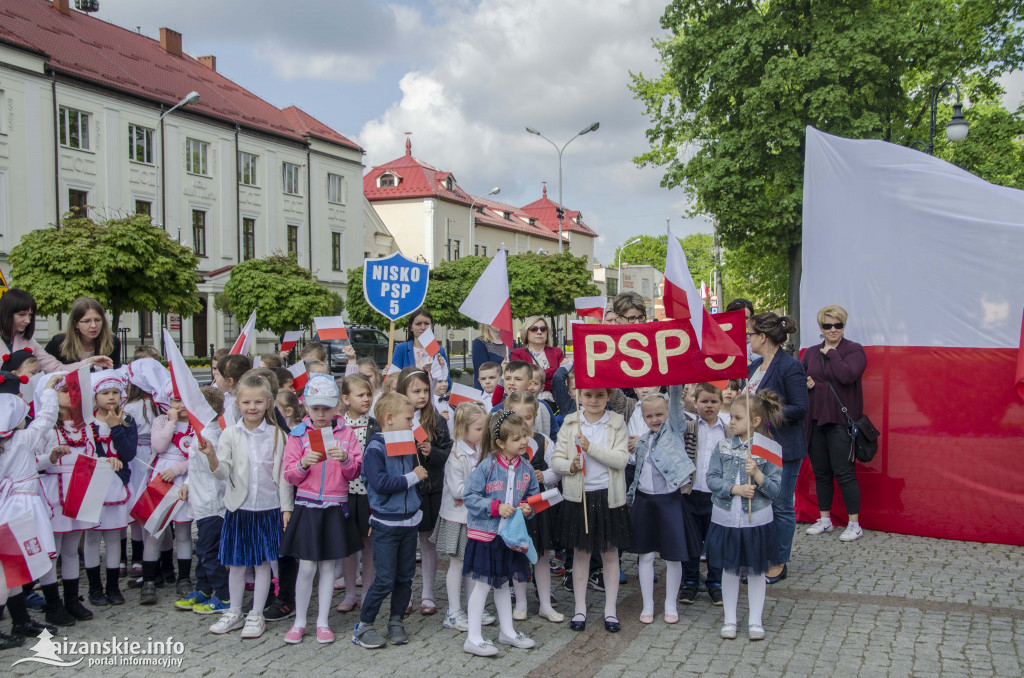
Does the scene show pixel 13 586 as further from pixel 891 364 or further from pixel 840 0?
pixel 840 0

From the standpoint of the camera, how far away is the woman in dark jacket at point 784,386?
602cm

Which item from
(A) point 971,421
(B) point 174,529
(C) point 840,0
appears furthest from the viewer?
(C) point 840,0

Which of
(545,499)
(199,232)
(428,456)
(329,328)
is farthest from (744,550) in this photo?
(199,232)

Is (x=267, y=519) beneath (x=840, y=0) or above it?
beneath

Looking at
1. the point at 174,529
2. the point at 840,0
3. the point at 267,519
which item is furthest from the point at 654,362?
the point at 840,0

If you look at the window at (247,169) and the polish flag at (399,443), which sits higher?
the window at (247,169)

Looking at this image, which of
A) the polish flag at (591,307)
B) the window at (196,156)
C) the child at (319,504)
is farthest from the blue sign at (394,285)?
the window at (196,156)

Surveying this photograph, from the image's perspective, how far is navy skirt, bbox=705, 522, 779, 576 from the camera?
15.9 feet

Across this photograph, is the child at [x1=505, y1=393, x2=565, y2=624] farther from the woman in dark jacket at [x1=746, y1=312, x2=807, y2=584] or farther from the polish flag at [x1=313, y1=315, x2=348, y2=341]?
the polish flag at [x1=313, y1=315, x2=348, y2=341]

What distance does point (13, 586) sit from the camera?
4.62m

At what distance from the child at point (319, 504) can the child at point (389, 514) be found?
0.64ft

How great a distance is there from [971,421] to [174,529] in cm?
658

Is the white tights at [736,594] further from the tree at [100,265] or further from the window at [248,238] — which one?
the window at [248,238]

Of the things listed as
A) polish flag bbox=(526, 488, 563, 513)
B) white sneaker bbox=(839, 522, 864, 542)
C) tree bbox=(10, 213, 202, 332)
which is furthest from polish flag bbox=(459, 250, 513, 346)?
tree bbox=(10, 213, 202, 332)
